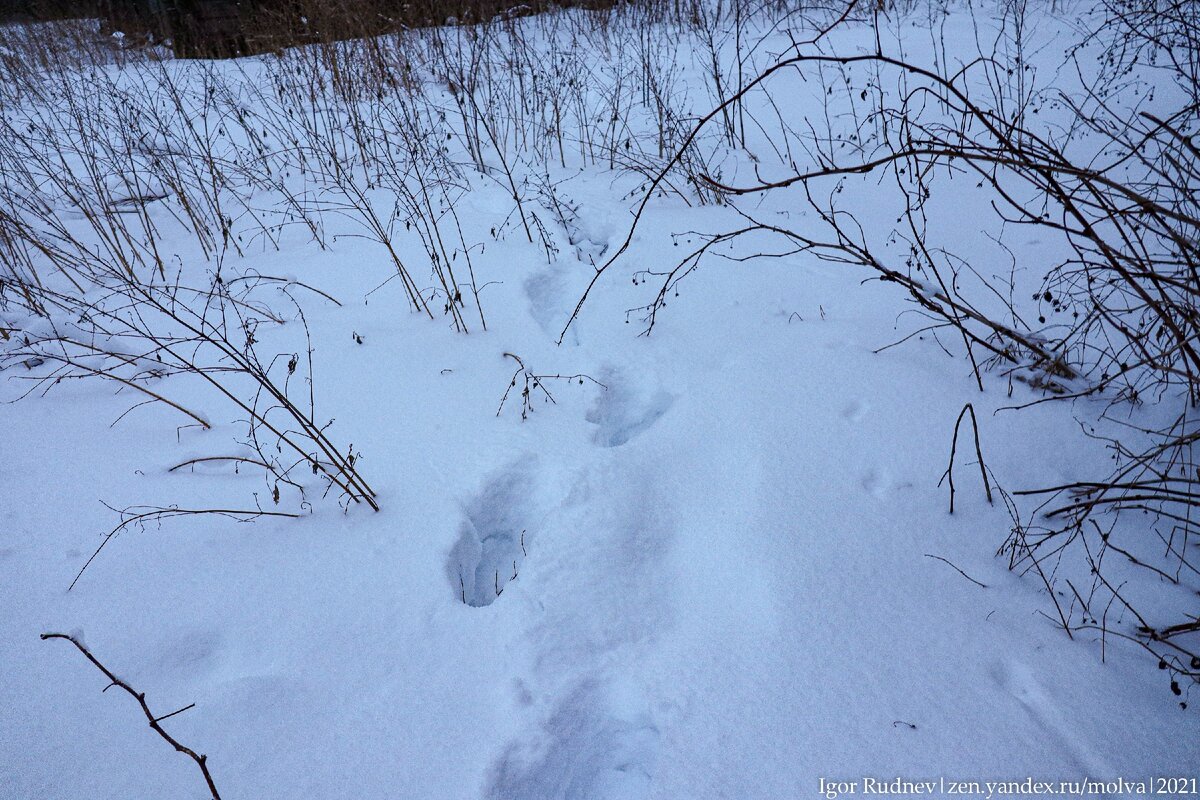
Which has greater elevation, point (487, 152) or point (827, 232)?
point (487, 152)

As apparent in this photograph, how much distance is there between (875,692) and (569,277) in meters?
2.17

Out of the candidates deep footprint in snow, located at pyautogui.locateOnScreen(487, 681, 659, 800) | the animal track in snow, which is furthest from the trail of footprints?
the animal track in snow

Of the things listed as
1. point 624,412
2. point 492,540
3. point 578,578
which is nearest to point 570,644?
point 578,578

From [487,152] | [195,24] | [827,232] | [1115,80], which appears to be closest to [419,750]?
[827,232]

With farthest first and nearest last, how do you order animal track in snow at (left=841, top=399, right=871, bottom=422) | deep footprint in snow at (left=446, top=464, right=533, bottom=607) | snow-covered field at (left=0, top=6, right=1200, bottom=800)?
1. animal track in snow at (left=841, top=399, right=871, bottom=422)
2. deep footprint in snow at (left=446, top=464, right=533, bottom=607)
3. snow-covered field at (left=0, top=6, right=1200, bottom=800)

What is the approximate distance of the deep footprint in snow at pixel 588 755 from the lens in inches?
49.4

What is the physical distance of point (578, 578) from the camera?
1.60m

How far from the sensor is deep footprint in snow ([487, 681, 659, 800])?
1.25m

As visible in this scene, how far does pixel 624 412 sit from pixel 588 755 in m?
1.13

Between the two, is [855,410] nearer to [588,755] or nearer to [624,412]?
[624,412]

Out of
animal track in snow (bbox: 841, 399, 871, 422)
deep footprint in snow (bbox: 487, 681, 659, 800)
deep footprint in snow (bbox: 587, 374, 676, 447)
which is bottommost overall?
deep footprint in snow (bbox: 487, 681, 659, 800)

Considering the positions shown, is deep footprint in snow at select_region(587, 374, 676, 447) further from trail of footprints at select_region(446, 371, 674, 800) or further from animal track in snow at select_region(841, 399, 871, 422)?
animal track in snow at select_region(841, 399, 871, 422)

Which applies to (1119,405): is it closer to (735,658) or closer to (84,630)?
(735,658)

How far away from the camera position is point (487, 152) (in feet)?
14.2
